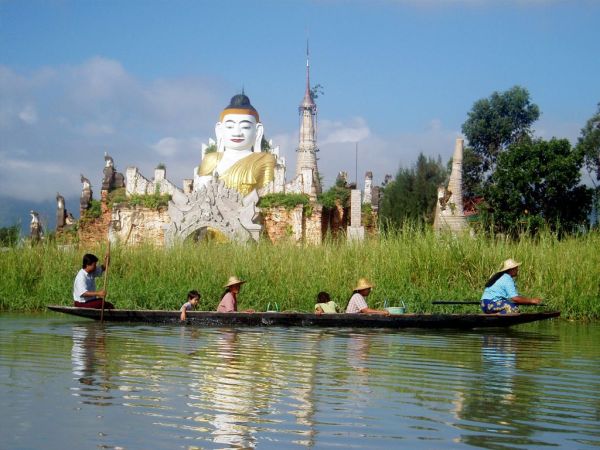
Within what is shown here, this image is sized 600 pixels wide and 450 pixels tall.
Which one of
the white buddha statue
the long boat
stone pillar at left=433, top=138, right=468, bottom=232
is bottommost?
the long boat

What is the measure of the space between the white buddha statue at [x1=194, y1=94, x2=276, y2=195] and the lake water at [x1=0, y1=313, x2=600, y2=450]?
19340 millimetres

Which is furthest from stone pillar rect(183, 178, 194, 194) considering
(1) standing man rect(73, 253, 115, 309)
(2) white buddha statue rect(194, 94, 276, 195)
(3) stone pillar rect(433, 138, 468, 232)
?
(1) standing man rect(73, 253, 115, 309)

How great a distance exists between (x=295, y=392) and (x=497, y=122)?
3433 cm

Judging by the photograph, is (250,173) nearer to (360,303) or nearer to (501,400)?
(360,303)

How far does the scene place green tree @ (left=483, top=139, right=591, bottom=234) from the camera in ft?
95.3

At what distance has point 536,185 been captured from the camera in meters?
29.5

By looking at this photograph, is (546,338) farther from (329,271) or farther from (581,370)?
(329,271)

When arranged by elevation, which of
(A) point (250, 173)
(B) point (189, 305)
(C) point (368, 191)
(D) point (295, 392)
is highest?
(A) point (250, 173)

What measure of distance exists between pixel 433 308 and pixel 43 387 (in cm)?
872

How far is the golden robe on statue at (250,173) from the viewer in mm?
30300

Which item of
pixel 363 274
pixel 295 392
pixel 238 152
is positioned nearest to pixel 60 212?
pixel 238 152

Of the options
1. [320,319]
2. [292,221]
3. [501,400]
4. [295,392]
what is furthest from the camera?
[292,221]

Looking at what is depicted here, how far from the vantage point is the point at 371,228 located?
1158 inches

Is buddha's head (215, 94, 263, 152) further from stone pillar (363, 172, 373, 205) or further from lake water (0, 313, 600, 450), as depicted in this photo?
lake water (0, 313, 600, 450)
